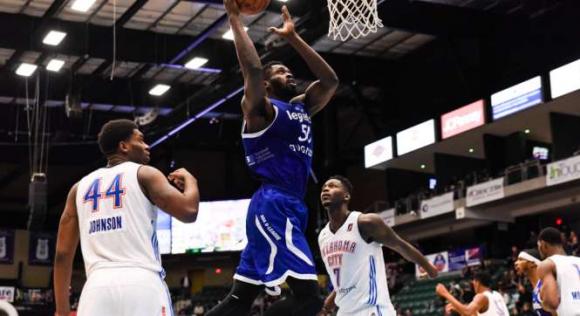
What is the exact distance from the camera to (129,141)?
177 inches

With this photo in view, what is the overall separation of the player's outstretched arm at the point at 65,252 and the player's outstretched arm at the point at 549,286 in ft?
13.4

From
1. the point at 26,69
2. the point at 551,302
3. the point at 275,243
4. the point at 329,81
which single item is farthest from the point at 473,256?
Result: the point at 275,243

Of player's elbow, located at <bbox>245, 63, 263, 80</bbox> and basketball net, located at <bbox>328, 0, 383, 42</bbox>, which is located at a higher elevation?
basketball net, located at <bbox>328, 0, 383, 42</bbox>

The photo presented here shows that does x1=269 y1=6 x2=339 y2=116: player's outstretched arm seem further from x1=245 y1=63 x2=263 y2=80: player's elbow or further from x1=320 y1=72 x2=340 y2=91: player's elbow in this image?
x1=245 y1=63 x2=263 y2=80: player's elbow

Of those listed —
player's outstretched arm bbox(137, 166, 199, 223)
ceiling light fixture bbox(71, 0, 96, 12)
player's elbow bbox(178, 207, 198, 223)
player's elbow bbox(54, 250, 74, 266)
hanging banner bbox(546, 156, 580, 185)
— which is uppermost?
ceiling light fixture bbox(71, 0, 96, 12)

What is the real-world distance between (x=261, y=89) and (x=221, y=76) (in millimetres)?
20521

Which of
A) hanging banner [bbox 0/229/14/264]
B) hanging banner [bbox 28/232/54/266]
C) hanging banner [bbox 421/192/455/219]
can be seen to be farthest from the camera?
hanging banner [bbox 28/232/54/266]

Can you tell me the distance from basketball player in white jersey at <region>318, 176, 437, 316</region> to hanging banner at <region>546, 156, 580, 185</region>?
18.5 m

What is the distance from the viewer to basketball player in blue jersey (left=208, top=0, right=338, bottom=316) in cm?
514

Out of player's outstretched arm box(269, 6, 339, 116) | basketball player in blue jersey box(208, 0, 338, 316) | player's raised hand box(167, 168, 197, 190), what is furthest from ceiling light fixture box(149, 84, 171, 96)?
player's raised hand box(167, 168, 197, 190)

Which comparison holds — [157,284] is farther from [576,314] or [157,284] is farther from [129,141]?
[576,314]

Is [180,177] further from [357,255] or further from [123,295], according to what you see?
[357,255]

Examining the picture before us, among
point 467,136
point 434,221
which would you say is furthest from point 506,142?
point 434,221

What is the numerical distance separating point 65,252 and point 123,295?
68 centimetres
